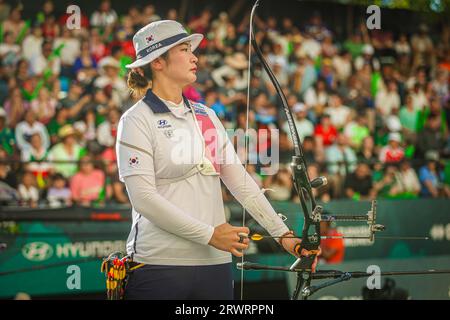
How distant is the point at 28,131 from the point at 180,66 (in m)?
5.06

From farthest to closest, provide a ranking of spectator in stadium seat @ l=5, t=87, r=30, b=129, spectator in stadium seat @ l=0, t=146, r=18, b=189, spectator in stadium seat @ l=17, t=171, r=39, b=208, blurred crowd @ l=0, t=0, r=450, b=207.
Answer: spectator in stadium seat @ l=5, t=87, r=30, b=129, blurred crowd @ l=0, t=0, r=450, b=207, spectator in stadium seat @ l=17, t=171, r=39, b=208, spectator in stadium seat @ l=0, t=146, r=18, b=189

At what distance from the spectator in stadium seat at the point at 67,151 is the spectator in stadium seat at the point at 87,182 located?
9 cm

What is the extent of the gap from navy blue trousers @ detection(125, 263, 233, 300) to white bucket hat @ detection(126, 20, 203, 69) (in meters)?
0.87

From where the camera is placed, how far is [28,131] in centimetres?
852

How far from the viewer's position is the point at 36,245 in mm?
7496

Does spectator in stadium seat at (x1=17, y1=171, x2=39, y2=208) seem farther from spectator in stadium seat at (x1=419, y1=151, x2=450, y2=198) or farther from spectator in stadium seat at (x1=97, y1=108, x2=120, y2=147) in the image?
spectator in stadium seat at (x1=419, y1=151, x2=450, y2=198)

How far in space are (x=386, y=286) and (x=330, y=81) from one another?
416 cm

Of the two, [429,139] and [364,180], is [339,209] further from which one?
[429,139]

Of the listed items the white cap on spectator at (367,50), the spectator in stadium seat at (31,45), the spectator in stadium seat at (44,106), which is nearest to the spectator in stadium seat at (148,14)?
the spectator in stadium seat at (31,45)

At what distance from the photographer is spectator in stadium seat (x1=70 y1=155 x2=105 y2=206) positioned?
834cm

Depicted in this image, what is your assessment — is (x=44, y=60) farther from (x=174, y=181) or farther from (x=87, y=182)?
(x=174, y=181)

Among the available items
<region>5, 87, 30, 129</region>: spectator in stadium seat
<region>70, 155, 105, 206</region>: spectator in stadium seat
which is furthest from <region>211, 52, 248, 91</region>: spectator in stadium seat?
<region>5, 87, 30, 129</region>: spectator in stadium seat

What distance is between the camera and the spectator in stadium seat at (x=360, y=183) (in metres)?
9.38

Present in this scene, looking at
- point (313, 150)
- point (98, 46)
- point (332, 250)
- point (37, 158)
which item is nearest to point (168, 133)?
point (332, 250)
